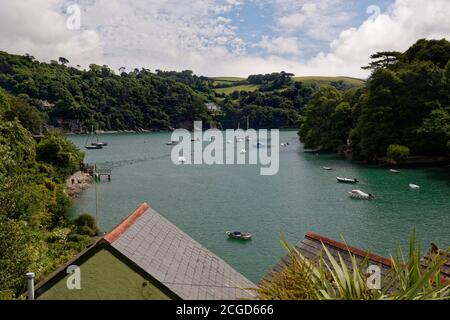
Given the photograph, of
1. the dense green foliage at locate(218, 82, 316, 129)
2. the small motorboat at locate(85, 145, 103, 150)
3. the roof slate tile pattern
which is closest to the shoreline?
the roof slate tile pattern

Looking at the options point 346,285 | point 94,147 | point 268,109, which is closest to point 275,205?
point 346,285

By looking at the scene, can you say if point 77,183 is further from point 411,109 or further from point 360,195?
point 411,109

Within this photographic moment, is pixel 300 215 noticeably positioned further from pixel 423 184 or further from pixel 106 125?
pixel 106 125

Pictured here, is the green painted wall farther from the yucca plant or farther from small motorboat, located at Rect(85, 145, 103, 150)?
small motorboat, located at Rect(85, 145, 103, 150)

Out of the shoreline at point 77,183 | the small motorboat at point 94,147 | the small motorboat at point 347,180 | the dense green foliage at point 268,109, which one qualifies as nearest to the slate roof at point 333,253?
the shoreline at point 77,183

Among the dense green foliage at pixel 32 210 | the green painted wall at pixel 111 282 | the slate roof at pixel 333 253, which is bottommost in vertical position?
the dense green foliage at pixel 32 210

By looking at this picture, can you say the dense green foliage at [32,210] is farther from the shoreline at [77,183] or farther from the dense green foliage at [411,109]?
the dense green foliage at [411,109]
